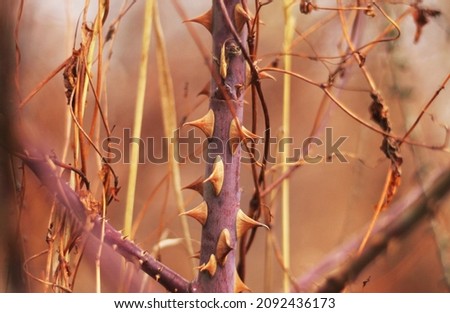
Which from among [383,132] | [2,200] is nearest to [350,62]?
[383,132]

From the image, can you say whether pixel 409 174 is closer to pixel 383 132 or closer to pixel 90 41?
pixel 383 132

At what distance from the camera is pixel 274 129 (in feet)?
4.54

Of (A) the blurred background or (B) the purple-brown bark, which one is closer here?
(B) the purple-brown bark

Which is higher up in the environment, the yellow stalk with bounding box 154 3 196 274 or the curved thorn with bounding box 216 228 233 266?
the yellow stalk with bounding box 154 3 196 274

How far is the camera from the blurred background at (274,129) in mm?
690

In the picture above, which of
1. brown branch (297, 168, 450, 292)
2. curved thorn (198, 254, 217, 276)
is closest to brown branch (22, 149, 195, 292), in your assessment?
curved thorn (198, 254, 217, 276)

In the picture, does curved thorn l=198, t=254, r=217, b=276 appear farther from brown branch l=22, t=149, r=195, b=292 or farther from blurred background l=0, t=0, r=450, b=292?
blurred background l=0, t=0, r=450, b=292

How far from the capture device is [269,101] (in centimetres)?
141

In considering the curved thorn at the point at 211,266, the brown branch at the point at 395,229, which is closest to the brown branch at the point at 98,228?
the curved thorn at the point at 211,266

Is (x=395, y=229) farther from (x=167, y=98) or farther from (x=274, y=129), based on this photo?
(x=274, y=129)

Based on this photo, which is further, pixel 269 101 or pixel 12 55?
pixel 269 101

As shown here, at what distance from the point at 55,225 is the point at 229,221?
17cm

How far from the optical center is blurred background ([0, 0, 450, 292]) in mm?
690

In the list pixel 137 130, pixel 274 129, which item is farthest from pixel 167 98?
pixel 274 129
